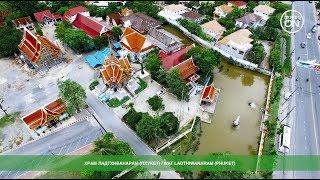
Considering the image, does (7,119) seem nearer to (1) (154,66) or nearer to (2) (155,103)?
(2) (155,103)

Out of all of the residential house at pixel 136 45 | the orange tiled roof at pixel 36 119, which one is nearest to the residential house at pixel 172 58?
the residential house at pixel 136 45

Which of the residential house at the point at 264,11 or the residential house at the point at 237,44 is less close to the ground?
the residential house at the point at 264,11

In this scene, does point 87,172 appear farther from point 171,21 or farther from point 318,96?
point 171,21

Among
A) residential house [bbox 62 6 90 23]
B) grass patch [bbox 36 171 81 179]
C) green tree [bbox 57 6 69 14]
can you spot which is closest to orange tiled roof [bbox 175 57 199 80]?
grass patch [bbox 36 171 81 179]

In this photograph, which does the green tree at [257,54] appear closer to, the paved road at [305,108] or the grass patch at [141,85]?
the paved road at [305,108]

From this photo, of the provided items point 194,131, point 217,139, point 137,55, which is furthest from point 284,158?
point 137,55
